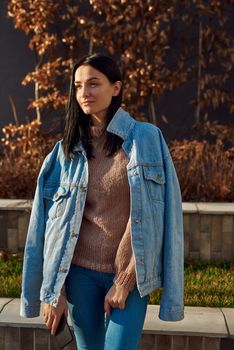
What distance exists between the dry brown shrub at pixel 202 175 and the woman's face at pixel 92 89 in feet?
11.3

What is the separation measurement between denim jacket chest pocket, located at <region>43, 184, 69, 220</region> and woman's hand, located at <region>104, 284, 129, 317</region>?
15.9 inches

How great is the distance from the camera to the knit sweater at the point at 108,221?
2.63 metres

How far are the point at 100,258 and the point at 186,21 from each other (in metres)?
5.95

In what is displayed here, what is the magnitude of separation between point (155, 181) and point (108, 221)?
25cm

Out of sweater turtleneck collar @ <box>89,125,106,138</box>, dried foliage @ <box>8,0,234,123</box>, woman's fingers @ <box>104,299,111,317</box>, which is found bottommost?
woman's fingers @ <box>104,299,111,317</box>

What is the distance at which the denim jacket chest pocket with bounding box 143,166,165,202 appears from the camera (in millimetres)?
2641

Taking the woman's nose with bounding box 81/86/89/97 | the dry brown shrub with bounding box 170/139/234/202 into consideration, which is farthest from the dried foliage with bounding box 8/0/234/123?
the woman's nose with bounding box 81/86/89/97

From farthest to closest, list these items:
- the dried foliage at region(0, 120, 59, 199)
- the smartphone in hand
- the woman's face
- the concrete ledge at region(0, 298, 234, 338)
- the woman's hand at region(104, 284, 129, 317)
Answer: the dried foliage at region(0, 120, 59, 199), the concrete ledge at region(0, 298, 234, 338), the smartphone in hand, the woman's face, the woman's hand at region(104, 284, 129, 317)

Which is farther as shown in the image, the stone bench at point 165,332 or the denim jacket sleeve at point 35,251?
the stone bench at point 165,332

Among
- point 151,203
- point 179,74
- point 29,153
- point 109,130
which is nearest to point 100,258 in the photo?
point 151,203

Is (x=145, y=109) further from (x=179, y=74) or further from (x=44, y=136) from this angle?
(x=44, y=136)

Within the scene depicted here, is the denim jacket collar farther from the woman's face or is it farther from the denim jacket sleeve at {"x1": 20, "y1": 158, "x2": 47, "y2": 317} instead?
the denim jacket sleeve at {"x1": 20, "y1": 158, "x2": 47, "y2": 317}

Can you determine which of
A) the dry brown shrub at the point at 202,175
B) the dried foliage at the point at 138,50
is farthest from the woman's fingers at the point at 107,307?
the dried foliage at the point at 138,50

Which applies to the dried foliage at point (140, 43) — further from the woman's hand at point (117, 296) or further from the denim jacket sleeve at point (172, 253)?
the woman's hand at point (117, 296)
